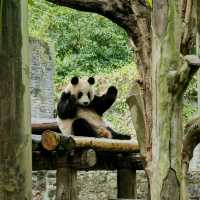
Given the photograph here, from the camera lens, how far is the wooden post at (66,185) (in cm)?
566

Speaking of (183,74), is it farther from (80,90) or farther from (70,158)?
(80,90)

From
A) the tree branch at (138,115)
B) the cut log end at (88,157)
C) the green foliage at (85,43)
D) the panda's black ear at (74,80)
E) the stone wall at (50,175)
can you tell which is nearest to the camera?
the tree branch at (138,115)

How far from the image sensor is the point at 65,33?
19.4 m

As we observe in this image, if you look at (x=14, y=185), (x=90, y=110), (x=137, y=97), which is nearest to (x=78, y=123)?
(x=90, y=110)

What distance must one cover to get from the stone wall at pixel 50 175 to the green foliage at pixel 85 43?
23.1 feet

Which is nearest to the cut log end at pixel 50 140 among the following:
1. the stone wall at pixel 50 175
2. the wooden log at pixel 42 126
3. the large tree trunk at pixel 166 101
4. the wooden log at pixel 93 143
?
the wooden log at pixel 93 143

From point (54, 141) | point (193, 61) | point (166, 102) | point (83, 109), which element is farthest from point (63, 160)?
point (193, 61)

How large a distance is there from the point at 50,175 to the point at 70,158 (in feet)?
11.4

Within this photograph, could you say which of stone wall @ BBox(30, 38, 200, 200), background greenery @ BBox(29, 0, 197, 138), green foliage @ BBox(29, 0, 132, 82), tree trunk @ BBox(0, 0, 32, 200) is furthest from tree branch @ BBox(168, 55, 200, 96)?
green foliage @ BBox(29, 0, 132, 82)

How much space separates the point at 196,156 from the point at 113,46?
367 inches

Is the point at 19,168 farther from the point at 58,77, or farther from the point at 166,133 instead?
the point at 58,77

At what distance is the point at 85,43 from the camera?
19.0 metres

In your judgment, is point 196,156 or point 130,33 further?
point 196,156

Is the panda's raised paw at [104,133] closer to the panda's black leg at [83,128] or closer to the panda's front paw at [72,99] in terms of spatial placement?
the panda's black leg at [83,128]
